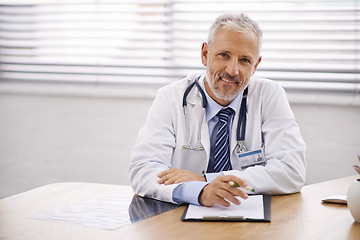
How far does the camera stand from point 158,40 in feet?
11.4

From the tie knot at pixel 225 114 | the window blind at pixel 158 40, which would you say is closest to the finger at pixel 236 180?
the tie knot at pixel 225 114

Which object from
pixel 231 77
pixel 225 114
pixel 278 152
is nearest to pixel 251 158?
pixel 278 152

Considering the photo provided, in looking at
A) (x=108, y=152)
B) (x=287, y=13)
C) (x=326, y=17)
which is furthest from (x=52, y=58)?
(x=326, y=17)

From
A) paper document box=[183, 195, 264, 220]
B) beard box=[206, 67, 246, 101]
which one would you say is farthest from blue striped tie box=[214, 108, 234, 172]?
paper document box=[183, 195, 264, 220]

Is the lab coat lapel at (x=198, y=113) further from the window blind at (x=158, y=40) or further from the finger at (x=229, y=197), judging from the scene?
the window blind at (x=158, y=40)

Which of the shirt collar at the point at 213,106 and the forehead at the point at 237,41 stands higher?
the forehead at the point at 237,41

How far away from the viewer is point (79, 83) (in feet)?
12.1

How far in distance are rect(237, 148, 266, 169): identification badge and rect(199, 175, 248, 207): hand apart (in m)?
0.44

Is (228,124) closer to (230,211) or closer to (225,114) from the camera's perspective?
(225,114)

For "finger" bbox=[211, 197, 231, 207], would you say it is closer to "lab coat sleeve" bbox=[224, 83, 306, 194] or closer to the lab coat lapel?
"lab coat sleeve" bbox=[224, 83, 306, 194]

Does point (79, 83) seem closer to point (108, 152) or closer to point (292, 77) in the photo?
point (108, 152)

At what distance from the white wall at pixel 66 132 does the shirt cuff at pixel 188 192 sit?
5.69 ft

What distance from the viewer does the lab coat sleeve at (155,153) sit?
184 cm

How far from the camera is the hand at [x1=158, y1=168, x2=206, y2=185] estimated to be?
1.84 metres
